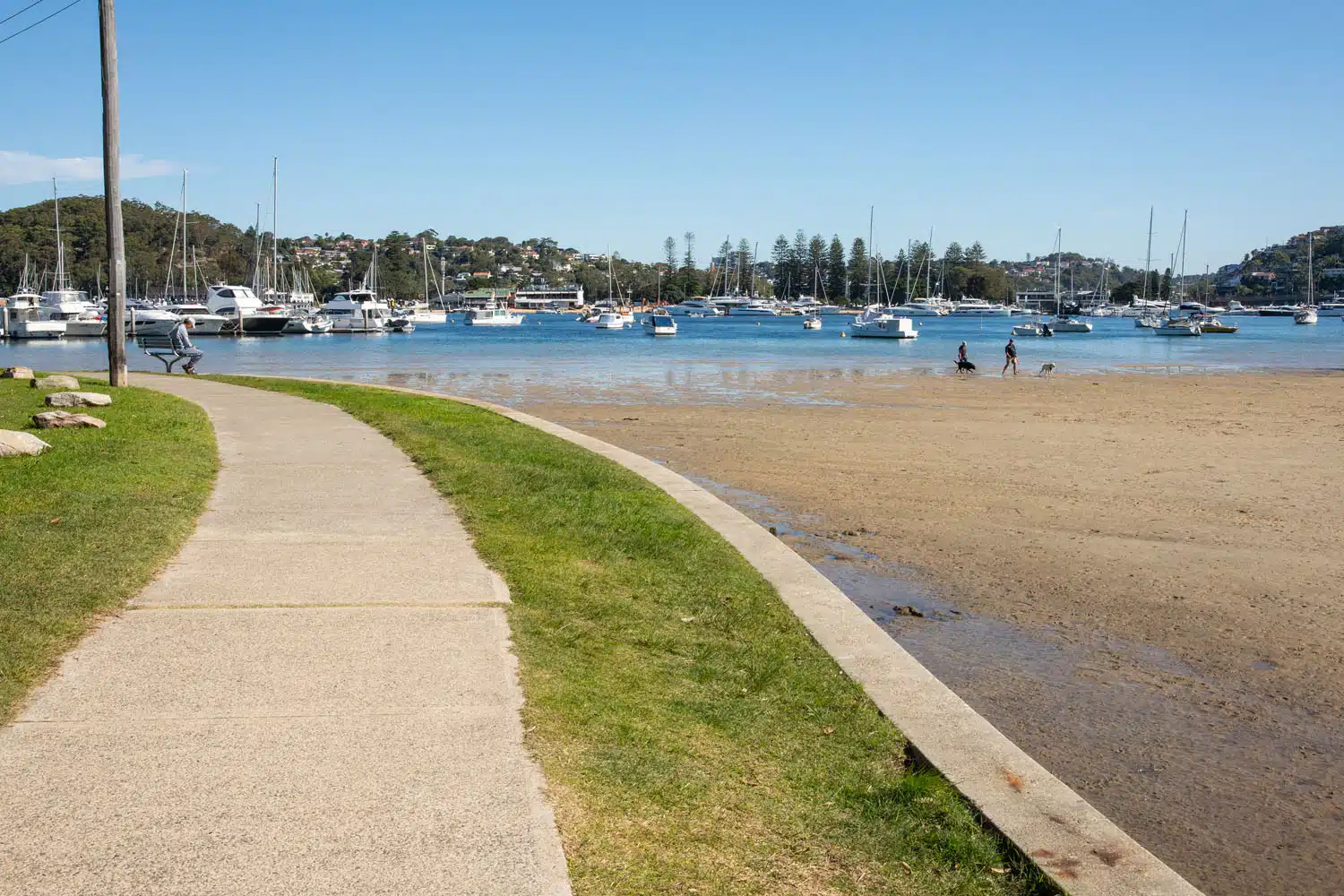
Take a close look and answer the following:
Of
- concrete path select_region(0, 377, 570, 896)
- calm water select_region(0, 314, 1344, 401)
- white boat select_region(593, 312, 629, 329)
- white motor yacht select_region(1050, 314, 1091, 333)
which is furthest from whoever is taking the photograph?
white boat select_region(593, 312, 629, 329)

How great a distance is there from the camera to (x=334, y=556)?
7.80 meters

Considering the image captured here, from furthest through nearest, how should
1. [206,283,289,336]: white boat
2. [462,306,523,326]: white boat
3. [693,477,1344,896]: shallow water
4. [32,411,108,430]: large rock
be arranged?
[462,306,523,326]: white boat < [206,283,289,336]: white boat < [32,411,108,430]: large rock < [693,477,1344,896]: shallow water

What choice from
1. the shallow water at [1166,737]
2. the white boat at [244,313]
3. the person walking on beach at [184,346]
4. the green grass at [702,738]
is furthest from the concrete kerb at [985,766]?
the white boat at [244,313]

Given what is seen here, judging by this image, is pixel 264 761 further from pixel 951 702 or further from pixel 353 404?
pixel 353 404

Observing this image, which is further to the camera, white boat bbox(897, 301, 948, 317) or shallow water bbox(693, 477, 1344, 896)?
white boat bbox(897, 301, 948, 317)

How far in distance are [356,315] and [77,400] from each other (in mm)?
86974

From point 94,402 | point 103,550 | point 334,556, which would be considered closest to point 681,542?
point 334,556

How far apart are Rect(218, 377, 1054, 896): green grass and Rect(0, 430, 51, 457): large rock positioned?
4.56 m

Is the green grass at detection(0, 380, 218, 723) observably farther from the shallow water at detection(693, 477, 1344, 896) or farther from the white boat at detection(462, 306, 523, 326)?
the white boat at detection(462, 306, 523, 326)

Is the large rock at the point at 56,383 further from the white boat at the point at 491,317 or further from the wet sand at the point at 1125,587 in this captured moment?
the white boat at the point at 491,317

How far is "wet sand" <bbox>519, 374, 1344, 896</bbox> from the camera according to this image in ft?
18.0

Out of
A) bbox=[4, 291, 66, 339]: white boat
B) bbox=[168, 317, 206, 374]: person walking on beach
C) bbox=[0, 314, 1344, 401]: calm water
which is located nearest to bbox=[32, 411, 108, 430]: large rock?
bbox=[168, 317, 206, 374]: person walking on beach

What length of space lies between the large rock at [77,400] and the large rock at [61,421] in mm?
1819

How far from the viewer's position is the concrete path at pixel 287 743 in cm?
363
